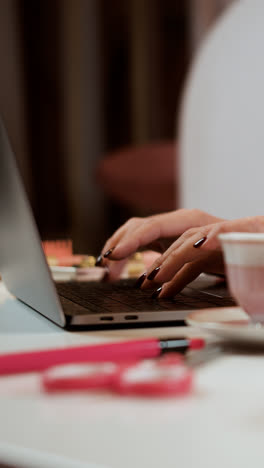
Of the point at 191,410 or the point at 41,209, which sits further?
the point at 41,209

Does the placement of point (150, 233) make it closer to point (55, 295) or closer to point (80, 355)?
point (55, 295)

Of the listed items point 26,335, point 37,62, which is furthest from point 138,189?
point 26,335

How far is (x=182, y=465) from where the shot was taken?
0.26 m

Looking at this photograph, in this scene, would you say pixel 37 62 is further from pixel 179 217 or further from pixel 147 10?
pixel 179 217

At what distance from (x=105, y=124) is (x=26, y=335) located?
3198 millimetres

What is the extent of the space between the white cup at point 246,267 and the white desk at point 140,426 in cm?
9

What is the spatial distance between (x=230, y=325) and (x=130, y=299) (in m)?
0.20

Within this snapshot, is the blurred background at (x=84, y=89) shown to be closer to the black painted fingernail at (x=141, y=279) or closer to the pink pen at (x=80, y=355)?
the black painted fingernail at (x=141, y=279)

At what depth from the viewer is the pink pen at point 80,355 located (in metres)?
0.40

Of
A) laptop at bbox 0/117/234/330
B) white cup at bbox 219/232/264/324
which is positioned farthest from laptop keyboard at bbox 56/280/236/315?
white cup at bbox 219/232/264/324

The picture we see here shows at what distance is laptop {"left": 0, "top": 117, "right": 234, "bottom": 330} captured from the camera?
551 mm

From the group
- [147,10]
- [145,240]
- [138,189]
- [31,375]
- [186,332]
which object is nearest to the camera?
[31,375]

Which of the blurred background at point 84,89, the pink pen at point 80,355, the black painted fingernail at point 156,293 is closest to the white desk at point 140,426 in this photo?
the pink pen at point 80,355

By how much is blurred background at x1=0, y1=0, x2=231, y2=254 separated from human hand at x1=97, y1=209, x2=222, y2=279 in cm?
265
